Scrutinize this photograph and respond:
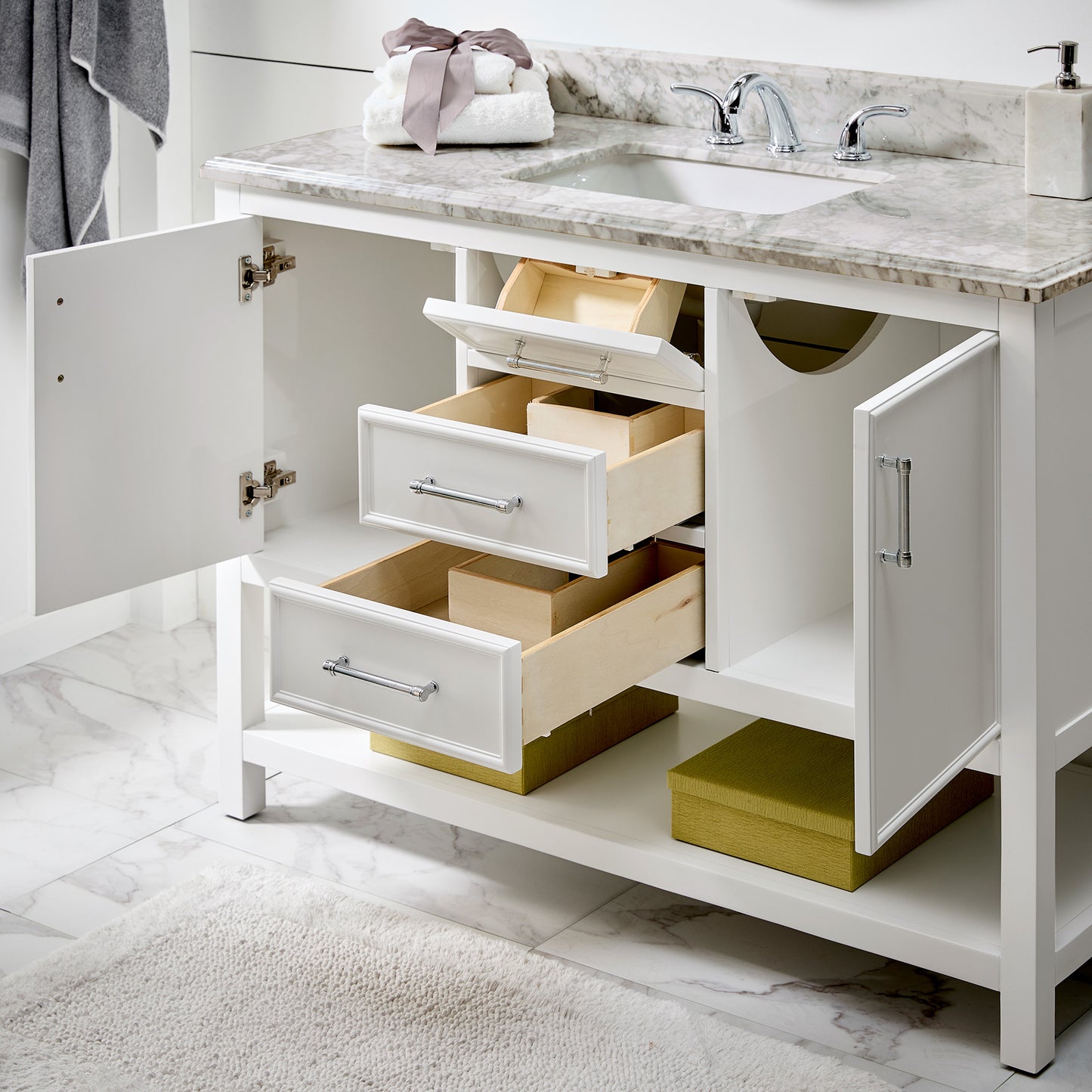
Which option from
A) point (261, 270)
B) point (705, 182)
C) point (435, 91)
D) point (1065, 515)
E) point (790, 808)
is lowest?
point (790, 808)

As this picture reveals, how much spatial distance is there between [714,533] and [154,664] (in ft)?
4.57

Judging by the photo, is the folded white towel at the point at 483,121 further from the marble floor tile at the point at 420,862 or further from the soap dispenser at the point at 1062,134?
the marble floor tile at the point at 420,862

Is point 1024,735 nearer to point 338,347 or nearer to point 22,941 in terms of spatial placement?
point 338,347

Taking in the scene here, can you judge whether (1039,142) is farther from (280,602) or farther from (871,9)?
(280,602)

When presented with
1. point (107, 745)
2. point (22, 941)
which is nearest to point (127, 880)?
point (22, 941)

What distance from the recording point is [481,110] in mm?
1987

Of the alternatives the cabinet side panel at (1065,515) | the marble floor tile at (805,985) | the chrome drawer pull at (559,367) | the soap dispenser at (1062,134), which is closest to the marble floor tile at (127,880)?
the marble floor tile at (805,985)

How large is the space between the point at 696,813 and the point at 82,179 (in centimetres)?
136

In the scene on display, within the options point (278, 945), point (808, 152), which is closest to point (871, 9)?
point (808, 152)

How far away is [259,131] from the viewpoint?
8.48 ft

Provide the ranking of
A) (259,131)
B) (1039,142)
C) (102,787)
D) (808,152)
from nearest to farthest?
1. (1039,142)
2. (808,152)
3. (102,787)
4. (259,131)

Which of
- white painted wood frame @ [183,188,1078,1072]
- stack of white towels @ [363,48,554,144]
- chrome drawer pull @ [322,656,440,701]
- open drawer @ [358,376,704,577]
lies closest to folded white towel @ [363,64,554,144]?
stack of white towels @ [363,48,554,144]

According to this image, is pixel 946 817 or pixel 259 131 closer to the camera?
pixel 946 817

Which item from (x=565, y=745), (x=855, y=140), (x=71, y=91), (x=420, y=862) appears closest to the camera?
(x=855, y=140)
